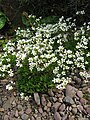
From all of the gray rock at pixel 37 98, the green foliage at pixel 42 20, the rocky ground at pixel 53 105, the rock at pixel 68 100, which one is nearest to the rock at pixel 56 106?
the rocky ground at pixel 53 105

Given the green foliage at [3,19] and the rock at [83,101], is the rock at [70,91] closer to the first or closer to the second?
the rock at [83,101]

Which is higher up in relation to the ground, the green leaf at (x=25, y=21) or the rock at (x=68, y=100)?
the green leaf at (x=25, y=21)

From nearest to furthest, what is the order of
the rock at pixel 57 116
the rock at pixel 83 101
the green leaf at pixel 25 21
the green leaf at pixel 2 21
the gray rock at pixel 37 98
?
the rock at pixel 57 116, the rock at pixel 83 101, the gray rock at pixel 37 98, the green leaf at pixel 25 21, the green leaf at pixel 2 21

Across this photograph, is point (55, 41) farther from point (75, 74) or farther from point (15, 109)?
point (15, 109)

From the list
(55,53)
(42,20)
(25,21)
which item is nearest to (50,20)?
(42,20)

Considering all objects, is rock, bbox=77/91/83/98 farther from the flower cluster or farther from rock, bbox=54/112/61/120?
rock, bbox=54/112/61/120

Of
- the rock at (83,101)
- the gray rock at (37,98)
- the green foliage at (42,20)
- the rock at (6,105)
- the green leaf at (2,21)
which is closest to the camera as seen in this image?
the rock at (83,101)

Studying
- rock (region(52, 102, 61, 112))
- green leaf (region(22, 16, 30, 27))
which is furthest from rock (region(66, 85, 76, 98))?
green leaf (region(22, 16, 30, 27))
